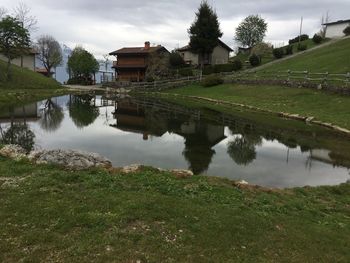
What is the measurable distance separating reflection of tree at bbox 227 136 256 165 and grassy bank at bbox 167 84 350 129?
26.5 ft

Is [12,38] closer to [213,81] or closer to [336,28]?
[213,81]

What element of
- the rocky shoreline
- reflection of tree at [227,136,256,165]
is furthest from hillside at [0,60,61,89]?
the rocky shoreline

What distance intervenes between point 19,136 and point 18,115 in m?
11.3

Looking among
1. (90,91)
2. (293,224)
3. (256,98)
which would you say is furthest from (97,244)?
(90,91)

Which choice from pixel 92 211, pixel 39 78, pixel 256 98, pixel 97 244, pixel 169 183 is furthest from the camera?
pixel 39 78

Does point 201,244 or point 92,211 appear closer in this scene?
point 201,244

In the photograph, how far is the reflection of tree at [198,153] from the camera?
17.3 m

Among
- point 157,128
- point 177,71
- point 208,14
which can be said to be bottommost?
point 157,128

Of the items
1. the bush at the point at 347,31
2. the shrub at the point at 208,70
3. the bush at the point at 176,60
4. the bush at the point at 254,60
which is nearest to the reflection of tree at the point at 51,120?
the shrub at the point at 208,70

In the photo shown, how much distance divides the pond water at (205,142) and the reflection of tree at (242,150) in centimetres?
5

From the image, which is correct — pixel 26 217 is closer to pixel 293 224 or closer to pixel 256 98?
pixel 293 224

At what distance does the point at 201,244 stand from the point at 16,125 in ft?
78.7

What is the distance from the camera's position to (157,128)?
2934 centimetres

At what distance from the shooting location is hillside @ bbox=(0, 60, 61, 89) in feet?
200
